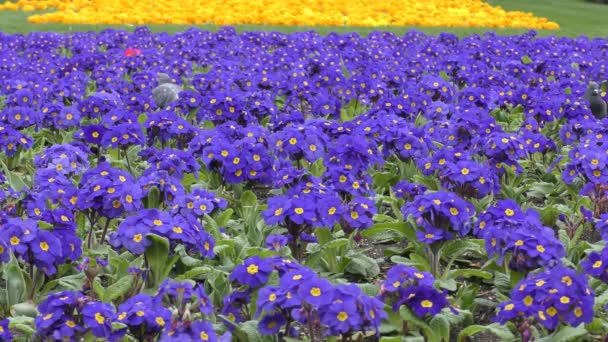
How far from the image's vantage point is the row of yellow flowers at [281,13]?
1784 centimetres

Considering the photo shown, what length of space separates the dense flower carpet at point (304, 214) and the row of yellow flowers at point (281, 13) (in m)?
8.37

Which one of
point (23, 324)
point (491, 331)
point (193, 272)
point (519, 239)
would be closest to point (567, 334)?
point (491, 331)

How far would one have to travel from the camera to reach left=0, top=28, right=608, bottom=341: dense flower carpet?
3.73 metres

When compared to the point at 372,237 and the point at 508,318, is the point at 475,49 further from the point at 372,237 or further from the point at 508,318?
the point at 508,318

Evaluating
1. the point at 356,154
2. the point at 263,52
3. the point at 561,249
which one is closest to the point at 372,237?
the point at 356,154

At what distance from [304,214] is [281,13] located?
1462 centimetres

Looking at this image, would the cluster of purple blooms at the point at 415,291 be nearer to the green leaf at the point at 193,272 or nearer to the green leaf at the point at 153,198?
the green leaf at the point at 193,272

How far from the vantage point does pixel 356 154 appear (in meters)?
5.79

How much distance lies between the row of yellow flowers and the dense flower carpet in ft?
27.5

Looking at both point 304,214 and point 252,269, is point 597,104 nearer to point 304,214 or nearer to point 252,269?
point 304,214

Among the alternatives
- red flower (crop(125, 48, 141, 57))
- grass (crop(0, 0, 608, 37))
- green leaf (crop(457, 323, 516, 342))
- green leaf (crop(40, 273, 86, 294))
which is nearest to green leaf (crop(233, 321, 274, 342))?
green leaf (crop(457, 323, 516, 342))

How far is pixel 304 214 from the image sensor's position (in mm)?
4594

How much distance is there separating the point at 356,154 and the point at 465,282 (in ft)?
4.12

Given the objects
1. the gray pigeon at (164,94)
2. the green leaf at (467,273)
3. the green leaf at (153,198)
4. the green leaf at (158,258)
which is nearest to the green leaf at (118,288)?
the green leaf at (158,258)
